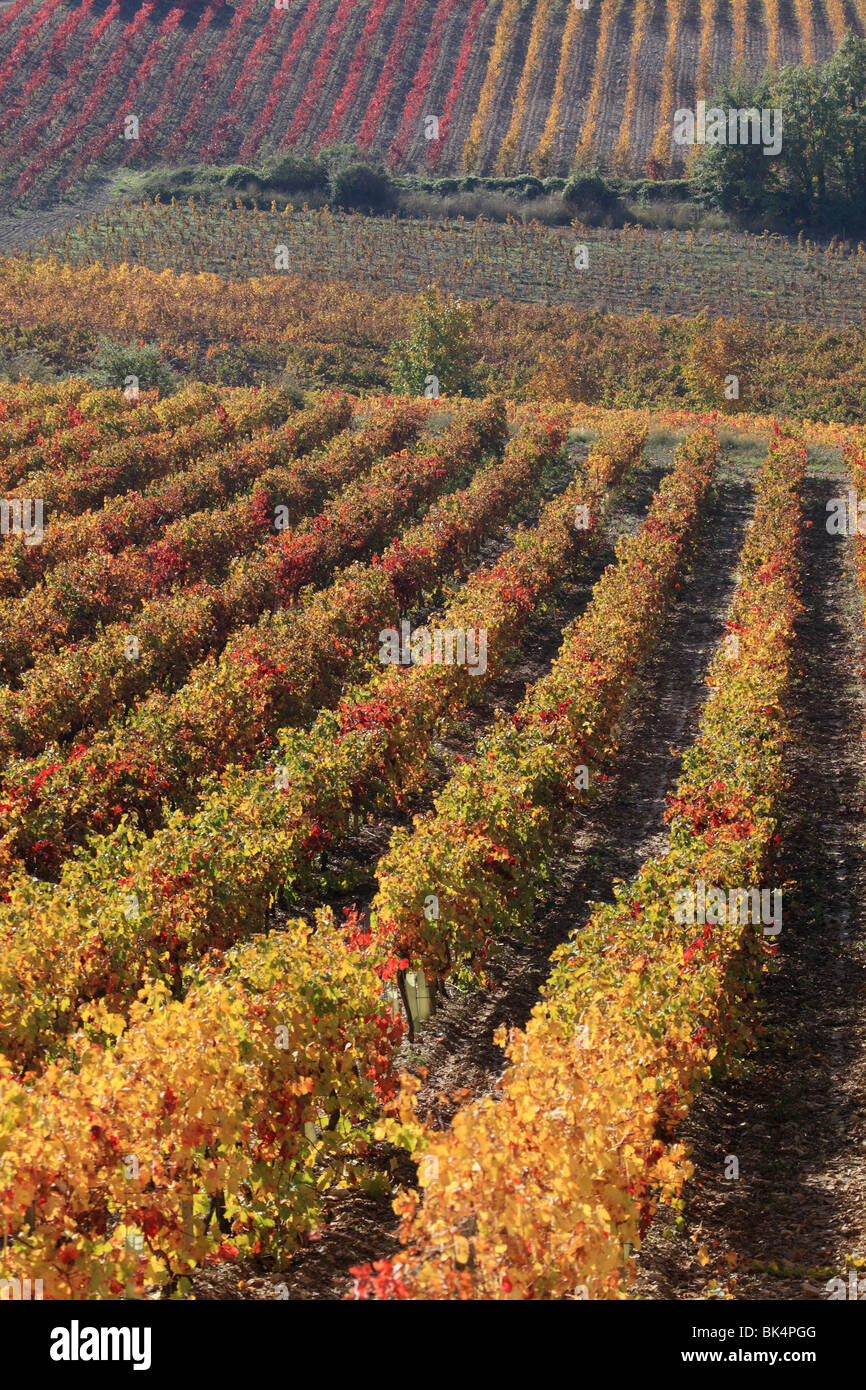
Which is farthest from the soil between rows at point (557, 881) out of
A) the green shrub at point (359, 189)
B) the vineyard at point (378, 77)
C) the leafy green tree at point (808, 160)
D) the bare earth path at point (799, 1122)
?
the vineyard at point (378, 77)

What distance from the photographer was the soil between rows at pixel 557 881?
953 centimetres

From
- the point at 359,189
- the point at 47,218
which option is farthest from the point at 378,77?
the point at 47,218

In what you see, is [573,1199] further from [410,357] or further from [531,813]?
[410,357]

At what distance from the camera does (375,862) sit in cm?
1698

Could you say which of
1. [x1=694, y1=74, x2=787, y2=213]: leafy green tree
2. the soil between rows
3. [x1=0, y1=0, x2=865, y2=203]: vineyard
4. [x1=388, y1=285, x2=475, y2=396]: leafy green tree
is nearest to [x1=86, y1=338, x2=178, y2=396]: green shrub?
[x1=388, y1=285, x2=475, y2=396]: leafy green tree

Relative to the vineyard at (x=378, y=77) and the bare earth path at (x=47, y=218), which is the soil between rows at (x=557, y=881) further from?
the vineyard at (x=378, y=77)

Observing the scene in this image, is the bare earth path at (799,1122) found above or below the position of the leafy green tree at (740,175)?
below

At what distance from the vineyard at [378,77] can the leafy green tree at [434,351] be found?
1343 inches

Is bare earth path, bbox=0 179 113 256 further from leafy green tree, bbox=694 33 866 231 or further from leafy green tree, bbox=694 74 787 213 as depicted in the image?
leafy green tree, bbox=694 33 866 231

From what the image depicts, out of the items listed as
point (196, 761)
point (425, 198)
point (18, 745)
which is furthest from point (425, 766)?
point (425, 198)

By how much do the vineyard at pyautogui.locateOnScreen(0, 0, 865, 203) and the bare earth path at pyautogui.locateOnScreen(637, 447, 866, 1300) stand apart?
70.9m

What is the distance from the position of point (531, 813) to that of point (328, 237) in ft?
200

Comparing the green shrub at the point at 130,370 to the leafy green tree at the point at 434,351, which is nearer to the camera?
the green shrub at the point at 130,370

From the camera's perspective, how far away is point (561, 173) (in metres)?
76.2
